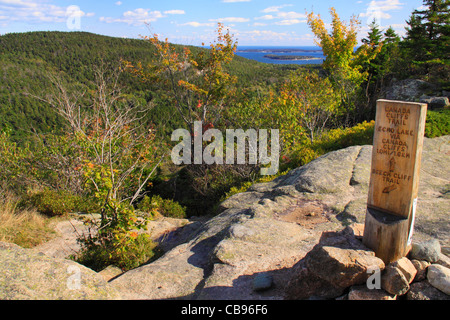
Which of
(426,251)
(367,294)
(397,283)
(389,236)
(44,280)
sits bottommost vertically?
(44,280)

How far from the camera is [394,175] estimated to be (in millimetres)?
3338

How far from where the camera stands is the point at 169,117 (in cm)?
1700

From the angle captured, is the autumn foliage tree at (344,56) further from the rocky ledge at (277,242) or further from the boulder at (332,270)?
the boulder at (332,270)

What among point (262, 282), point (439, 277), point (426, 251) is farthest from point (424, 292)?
point (262, 282)

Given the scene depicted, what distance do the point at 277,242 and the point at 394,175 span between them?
7.09 ft

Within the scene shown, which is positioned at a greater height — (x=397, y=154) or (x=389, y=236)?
(x=397, y=154)

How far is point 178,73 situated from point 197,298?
47.9ft

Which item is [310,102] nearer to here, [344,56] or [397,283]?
[344,56]

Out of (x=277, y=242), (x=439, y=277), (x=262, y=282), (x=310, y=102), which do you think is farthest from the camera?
(x=310, y=102)

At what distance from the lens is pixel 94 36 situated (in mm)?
83062

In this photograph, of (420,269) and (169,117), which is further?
(169,117)

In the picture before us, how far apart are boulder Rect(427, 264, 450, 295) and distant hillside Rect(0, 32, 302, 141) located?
1630 inches

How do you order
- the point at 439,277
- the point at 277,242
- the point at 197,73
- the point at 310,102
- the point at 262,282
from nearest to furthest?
1. the point at 439,277
2. the point at 262,282
3. the point at 277,242
4. the point at 310,102
5. the point at 197,73

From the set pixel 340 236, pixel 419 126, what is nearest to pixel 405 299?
pixel 340 236
